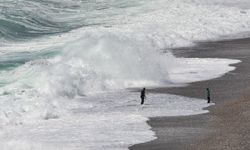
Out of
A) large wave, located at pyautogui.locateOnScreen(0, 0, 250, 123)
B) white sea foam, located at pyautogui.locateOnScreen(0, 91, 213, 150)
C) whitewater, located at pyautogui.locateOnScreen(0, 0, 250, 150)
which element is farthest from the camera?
large wave, located at pyautogui.locateOnScreen(0, 0, 250, 123)

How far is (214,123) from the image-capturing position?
18.2 m

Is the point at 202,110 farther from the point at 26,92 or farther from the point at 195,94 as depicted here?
the point at 26,92

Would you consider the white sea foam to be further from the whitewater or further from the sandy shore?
the sandy shore

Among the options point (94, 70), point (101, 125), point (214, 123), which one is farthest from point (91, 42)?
point (214, 123)

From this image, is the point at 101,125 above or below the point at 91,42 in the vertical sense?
below

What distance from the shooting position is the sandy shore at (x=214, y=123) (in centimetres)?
1600

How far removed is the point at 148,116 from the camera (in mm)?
19438

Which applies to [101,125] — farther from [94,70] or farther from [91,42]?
[91,42]

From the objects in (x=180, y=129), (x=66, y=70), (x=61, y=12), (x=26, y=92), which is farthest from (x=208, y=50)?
(x=61, y=12)

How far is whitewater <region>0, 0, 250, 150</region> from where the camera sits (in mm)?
17766

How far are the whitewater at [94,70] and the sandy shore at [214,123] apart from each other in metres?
0.40

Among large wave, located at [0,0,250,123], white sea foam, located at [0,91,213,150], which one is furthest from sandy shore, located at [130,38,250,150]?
large wave, located at [0,0,250,123]

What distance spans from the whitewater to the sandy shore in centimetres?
40

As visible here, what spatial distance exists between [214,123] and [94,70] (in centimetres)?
872
